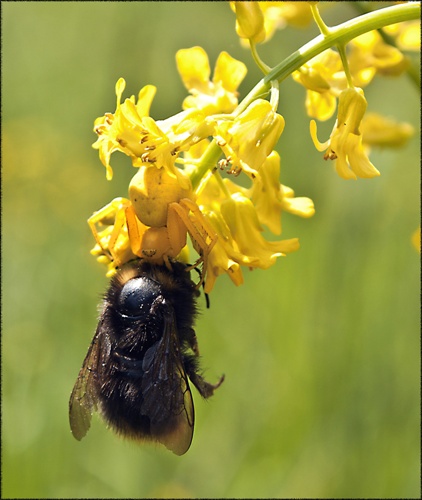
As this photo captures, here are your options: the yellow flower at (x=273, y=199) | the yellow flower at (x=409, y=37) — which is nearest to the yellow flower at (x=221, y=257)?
the yellow flower at (x=273, y=199)

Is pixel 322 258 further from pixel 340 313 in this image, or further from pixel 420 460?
pixel 420 460

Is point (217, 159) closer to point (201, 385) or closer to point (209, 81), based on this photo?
point (209, 81)

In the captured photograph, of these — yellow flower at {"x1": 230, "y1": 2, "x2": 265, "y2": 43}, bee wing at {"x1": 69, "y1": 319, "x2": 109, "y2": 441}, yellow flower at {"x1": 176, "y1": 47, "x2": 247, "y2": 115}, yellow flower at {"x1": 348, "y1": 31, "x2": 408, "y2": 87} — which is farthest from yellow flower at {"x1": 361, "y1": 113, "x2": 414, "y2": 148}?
bee wing at {"x1": 69, "y1": 319, "x2": 109, "y2": 441}

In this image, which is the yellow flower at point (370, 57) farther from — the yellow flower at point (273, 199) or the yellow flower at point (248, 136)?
the yellow flower at point (248, 136)

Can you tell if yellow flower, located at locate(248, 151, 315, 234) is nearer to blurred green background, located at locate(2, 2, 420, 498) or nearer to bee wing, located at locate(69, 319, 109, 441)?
bee wing, located at locate(69, 319, 109, 441)

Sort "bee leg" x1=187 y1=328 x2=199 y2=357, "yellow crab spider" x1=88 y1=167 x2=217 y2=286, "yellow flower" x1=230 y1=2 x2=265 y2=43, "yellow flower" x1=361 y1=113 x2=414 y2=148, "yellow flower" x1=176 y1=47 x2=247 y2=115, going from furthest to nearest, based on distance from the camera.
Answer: "yellow flower" x1=361 y1=113 x2=414 y2=148
"bee leg" x1=187 y1=328 x2=199 y2=357
"yellow flower" x1=176 y1=47 x2=247 y2=115
"yellow flower" x1=230 y1=2 x2=265 y2=43
"yellow crab spider" x1=88 y1=167 x2=217 y2=286

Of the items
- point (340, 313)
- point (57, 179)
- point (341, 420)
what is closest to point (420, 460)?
point (341, 420)
